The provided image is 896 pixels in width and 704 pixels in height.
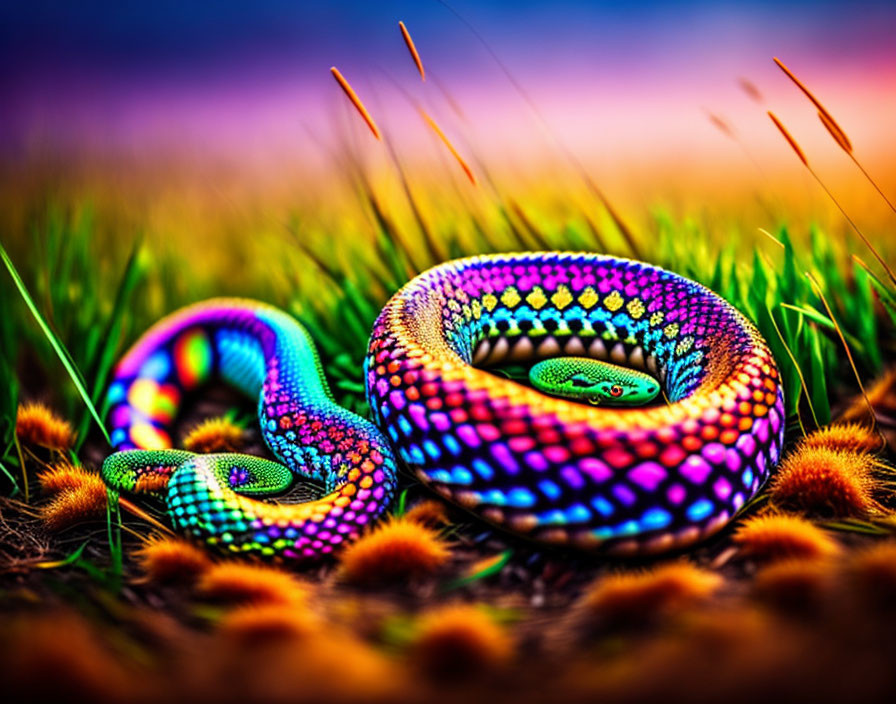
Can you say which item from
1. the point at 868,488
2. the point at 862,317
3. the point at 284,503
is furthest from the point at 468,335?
the point at 862,317

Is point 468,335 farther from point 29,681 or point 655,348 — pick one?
point 29,681

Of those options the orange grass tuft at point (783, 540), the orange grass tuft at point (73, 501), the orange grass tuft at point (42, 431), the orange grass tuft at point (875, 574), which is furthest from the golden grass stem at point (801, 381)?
the orange grass tuft at point (42, 431)

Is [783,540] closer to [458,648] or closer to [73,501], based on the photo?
[458,648]

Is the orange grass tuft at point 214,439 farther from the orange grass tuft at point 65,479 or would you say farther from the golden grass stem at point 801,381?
the golden grass stem at point 801,381

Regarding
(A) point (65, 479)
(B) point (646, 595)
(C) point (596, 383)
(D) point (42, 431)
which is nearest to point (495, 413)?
(B) point (646, 595)

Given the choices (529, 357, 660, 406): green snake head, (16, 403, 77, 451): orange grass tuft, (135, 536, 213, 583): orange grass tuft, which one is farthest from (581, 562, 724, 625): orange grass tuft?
(16, 403, 77, 451): orange grass tuft

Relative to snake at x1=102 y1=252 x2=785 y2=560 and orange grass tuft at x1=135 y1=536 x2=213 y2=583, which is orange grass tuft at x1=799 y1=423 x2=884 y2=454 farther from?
orange grass tuft at x1=135 y1=536 x2=213 y2=583
